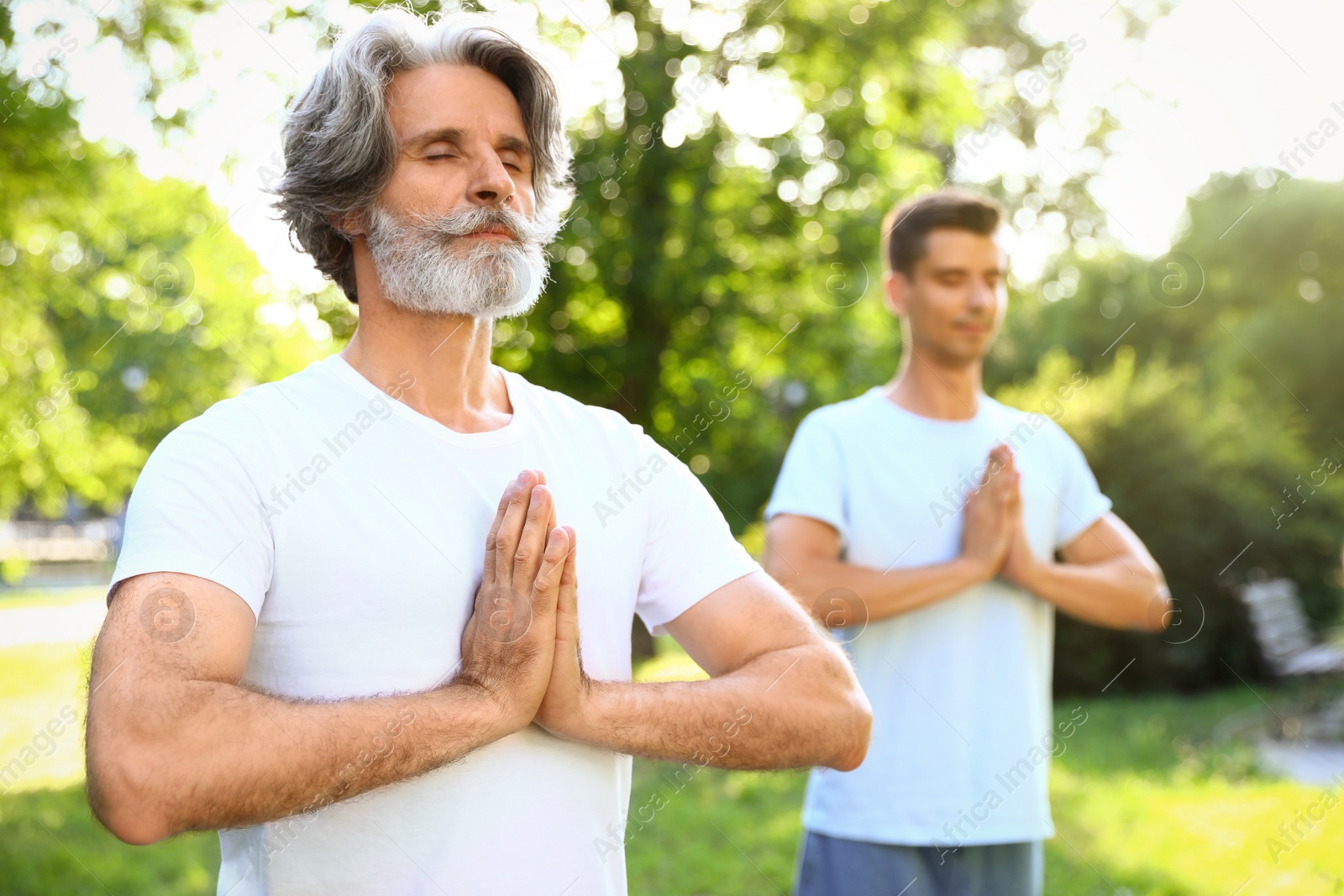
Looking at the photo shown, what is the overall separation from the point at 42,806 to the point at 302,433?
7.96 m

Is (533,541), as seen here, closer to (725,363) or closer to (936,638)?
(936,638)

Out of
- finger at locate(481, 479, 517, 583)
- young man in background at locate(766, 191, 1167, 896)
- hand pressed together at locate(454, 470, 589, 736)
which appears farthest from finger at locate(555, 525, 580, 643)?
young man in background at locate(766, 191, 1167, 896)

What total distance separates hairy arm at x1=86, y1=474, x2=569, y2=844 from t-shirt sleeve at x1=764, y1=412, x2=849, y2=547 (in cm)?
148

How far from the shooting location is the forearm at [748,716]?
1.85m

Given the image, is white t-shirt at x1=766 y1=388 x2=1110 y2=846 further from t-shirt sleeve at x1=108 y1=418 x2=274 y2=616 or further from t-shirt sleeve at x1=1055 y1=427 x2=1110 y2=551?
→ t-shirt sleeve at x1=108 y1=418 x2=274 y2=616

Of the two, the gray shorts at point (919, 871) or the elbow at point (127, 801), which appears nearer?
the elbow at point (127, 801)

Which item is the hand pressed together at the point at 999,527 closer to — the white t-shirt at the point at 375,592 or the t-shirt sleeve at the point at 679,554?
the t-shirt sleeve at the point at 679,554

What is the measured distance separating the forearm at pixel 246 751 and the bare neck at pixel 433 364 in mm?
579

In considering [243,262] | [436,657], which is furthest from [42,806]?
[436,657]

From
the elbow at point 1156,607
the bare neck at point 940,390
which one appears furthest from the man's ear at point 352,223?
the elbow at point 1156,607

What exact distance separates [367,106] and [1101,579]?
2398 mm

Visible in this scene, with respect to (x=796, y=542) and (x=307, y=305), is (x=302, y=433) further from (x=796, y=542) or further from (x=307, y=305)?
(x=307, y=305)

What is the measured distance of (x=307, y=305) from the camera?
27.2 ft

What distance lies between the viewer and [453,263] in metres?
2.04
